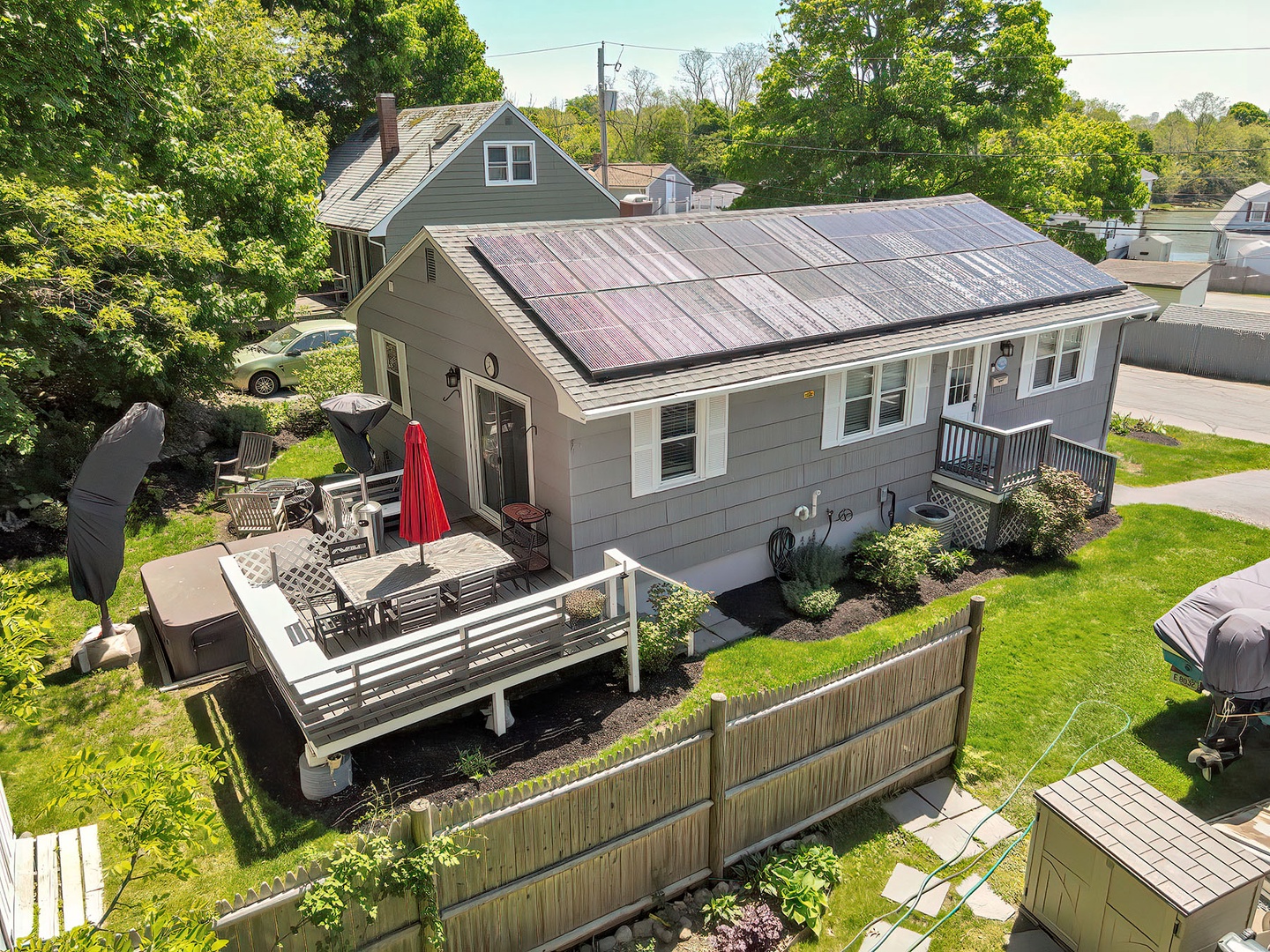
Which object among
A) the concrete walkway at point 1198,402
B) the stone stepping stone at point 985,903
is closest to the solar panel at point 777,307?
the stone stepping stone at point 985,903

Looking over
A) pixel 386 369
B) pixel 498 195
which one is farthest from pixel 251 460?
pixel 498 195

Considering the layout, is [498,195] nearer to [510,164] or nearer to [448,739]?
[510,164]

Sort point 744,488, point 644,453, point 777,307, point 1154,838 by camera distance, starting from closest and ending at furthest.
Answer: point 1154,838
point 644,453
point 744,488
point 777,307

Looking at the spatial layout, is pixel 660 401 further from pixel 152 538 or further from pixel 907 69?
pixel 907 69

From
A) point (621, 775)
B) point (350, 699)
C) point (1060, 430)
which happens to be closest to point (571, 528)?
point (350, 699)

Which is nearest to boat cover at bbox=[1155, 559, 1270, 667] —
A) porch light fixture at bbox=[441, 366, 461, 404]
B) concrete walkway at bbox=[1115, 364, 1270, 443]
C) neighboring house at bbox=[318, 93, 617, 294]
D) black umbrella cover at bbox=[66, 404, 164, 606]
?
porch light fixture at bbox=[441, 366, 461, 404]

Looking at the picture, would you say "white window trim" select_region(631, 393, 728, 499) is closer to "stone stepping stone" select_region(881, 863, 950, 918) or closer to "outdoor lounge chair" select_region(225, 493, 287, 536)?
"stone stepping stone" select_region(881, 863, 950, 918)
